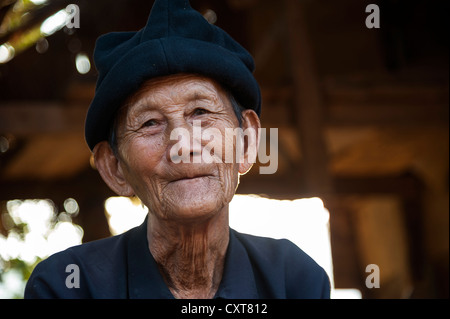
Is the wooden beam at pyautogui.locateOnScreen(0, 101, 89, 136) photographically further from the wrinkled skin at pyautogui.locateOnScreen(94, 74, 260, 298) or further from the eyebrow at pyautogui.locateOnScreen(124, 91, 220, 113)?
the eyebrow at pyautogui.locateOnScreen(124, 91, 220, 113)

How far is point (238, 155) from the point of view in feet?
5.84

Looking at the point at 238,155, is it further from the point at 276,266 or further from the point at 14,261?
the point at 14,261

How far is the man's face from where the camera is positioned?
161 cm

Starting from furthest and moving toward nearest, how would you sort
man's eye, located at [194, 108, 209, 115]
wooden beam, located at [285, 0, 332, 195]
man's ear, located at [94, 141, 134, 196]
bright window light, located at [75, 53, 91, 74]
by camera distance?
1. bright window light, located at [75, 53, 91, 74]
2. wooden beam, located at [285, 0, 332, 195]
3. man's ear, located at [94, 141, 134, 196]
4. man's eye, located at [194, 108, 209, 115]

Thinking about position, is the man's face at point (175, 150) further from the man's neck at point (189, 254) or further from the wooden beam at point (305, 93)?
the wooden beam at point (305, 93)

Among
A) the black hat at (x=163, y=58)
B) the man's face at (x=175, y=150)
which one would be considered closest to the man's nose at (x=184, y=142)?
the man's face at (x=175, y=150)

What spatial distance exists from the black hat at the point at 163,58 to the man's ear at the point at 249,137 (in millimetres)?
51

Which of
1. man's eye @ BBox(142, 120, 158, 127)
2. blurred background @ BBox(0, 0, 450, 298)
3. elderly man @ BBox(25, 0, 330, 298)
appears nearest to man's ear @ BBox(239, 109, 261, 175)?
elderly man @ BBox(25, 0, 330, 298)

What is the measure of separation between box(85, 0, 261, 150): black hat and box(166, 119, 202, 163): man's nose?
0.49 ft

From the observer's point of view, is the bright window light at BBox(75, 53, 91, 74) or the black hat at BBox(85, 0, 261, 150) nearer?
the black hat at BBox(85, 0, 261, 150)

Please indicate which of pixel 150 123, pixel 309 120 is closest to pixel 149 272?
pixel 150 123

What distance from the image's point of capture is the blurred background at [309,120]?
4.72m

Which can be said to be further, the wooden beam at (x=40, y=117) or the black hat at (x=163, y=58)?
the wooden beam at (x=40, y=117)
